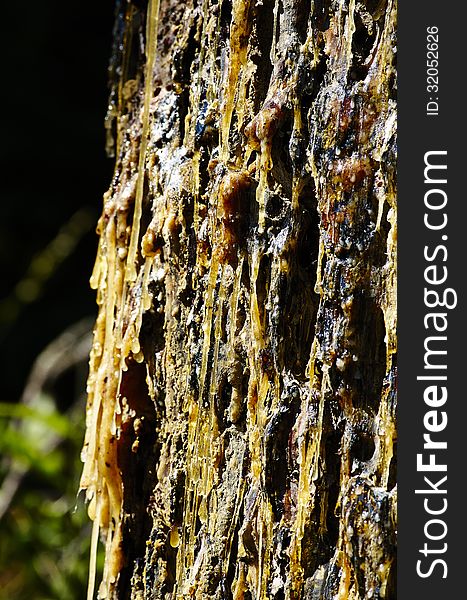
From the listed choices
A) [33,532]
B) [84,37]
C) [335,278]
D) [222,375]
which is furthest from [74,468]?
[84,37]

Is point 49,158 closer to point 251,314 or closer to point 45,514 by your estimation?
point 45,514

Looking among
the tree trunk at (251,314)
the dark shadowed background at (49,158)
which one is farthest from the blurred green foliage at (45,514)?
the dark shadowed background at (49,158)

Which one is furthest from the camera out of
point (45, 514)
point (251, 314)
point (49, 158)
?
point (49, 158)

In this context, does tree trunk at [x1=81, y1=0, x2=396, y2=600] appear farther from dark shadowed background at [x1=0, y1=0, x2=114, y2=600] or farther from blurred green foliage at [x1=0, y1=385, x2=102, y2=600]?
dark shadowed background at [x1=0, y1=0, x2=114, y2=600]

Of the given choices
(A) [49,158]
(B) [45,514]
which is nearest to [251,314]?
(B) [45,514]

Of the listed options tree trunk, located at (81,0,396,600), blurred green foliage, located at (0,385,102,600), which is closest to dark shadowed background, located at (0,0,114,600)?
blurred green foliage, located at (0,385,102,600)

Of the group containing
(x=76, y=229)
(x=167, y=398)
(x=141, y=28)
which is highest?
(x=76, y=229)

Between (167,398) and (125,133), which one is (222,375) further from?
(125,133)

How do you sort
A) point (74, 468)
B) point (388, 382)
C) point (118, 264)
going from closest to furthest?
point (388, 382), point (118, 264), point (74, 468)
